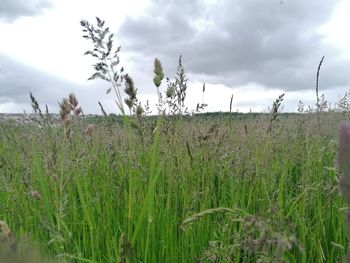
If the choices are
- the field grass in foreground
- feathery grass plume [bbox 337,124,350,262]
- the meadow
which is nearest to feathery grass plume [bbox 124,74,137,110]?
the meadow

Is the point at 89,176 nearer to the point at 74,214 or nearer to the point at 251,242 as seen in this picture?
the point at 74,214

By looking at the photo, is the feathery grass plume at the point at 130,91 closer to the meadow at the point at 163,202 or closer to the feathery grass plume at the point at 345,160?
the meadow at the point at 163,202

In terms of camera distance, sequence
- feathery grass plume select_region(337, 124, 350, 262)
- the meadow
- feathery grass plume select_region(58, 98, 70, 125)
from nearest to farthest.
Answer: feathery grass plume select_region(337, 124, 350, 262) → feathery grass plume select_region(58, 98, 70, 125) → the meadow

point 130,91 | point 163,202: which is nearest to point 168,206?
point 163,202

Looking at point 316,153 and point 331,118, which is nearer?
point 316,153

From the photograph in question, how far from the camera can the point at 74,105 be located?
73.6 inches

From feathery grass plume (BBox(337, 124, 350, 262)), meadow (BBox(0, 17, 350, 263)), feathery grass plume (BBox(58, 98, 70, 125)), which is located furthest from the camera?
meadow (BBox(0, 17, 350, 263))

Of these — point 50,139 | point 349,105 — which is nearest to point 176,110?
point 50,139

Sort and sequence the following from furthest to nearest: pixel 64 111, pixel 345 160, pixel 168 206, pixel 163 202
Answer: pixel 163 202 < pixel 168 206 < pixel 64 111 < pixel 345 160

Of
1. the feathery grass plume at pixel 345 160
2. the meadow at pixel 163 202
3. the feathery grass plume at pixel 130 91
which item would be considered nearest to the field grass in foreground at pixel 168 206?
the meadow at pixel 163 202

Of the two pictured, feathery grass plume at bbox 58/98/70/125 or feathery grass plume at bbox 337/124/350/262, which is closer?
feathery grass plume at bbox 337/124/350/262

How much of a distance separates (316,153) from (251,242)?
2786mm

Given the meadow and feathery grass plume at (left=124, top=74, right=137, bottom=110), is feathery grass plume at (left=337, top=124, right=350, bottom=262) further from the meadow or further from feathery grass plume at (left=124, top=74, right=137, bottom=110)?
feathery grass plume at (left=124, top=74, right=137, bottom=110)

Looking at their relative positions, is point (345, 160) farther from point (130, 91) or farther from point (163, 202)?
point (163, 202)
